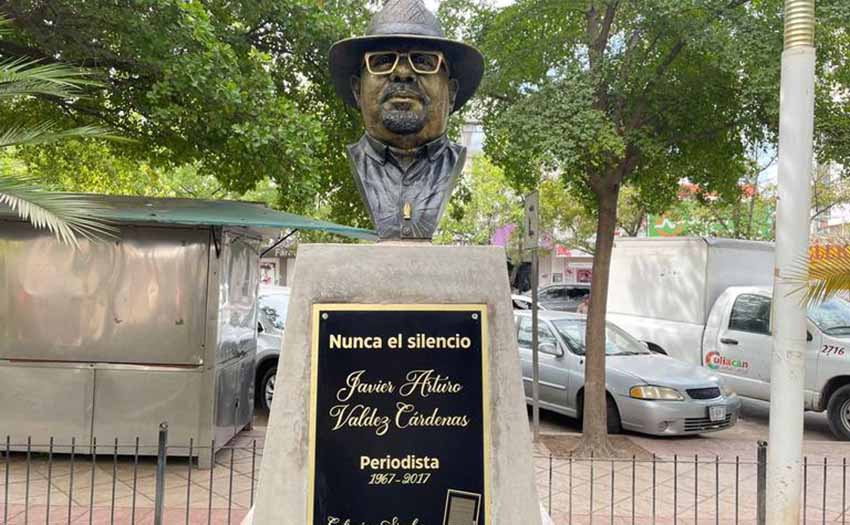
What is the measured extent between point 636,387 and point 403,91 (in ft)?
19.3

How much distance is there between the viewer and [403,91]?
11.8 ft

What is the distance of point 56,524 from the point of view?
205 inches

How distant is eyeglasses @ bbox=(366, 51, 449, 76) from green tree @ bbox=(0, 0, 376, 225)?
281 cm

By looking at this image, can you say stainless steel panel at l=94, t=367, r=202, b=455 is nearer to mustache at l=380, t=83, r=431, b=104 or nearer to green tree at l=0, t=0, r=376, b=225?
green tree at l=0, t=0, r=376, b=225

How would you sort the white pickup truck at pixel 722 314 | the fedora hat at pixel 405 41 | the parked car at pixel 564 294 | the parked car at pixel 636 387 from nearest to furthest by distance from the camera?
the fedora hat at pixel 405 41 < the parked car at pixel 636 387 < the white pickup truck at pixel 722 314 < the parked car at pixel 564 294

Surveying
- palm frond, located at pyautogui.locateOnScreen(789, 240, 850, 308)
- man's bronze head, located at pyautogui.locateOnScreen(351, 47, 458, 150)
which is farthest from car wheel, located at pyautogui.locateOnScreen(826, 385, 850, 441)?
man's bronze head, located at pyautogui.locateOnScreen(351, 47, 458, 150)

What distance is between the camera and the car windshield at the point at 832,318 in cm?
897

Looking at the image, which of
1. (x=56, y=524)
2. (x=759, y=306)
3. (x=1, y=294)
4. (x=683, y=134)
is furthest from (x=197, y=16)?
(x=759, y=306)

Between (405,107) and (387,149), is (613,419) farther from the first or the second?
(405,107)

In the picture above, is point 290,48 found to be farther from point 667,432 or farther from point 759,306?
point 759,306

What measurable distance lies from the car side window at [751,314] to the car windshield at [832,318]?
68 cm

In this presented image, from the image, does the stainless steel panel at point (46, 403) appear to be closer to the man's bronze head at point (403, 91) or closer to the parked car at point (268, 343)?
the parked car at point (268, 343)

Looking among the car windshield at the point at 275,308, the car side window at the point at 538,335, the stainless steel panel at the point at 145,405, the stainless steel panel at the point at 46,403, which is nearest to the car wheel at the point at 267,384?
the car windshield at the point at 275,308

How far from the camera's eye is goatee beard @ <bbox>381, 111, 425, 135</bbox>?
11.9 feet
